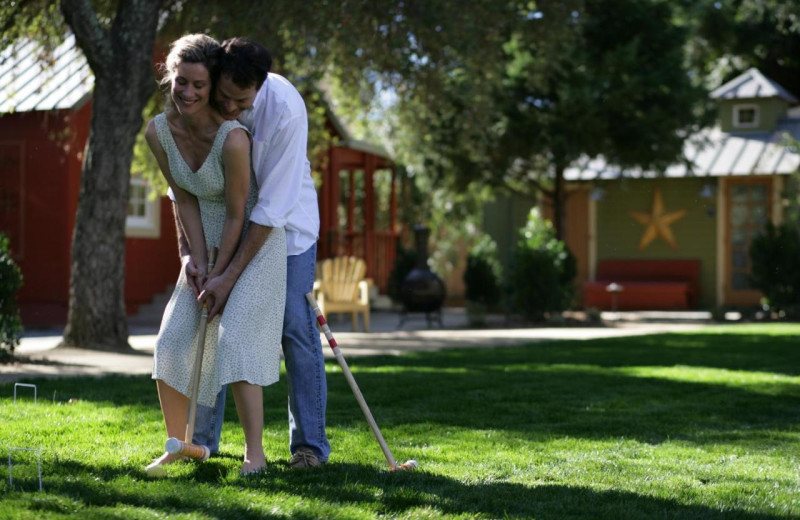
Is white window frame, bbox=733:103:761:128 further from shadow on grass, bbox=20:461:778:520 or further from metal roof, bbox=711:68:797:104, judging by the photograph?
shadow on grass, bbox=20:461:778:520

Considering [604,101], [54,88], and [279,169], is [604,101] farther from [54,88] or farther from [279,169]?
[279,169]

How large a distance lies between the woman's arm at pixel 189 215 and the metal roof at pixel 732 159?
17.2 meters

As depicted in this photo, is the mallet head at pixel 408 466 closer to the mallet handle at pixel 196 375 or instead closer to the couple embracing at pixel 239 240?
the couple embracing at pixel 239 240

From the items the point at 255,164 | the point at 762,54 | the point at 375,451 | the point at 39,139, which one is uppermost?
the point at 762,54

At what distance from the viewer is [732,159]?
73.4 ft

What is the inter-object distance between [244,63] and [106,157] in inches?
273

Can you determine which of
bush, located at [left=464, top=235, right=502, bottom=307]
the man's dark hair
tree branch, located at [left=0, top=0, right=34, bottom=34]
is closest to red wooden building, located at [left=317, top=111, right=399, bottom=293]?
bush, located at [left=464, top=235, right=502, bottom=307]

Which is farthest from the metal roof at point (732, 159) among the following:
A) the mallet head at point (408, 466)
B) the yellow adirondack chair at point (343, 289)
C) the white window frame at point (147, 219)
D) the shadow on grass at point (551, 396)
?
the mallet head at point (408, 466)

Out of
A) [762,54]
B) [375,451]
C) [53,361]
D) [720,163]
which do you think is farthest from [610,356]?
[762,54]

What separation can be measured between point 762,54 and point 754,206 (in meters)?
7.25

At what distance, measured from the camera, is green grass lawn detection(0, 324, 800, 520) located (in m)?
4.02

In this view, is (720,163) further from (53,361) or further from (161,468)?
(161,468)

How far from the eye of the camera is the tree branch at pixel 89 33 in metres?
10.7

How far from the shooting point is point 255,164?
4602 mm
